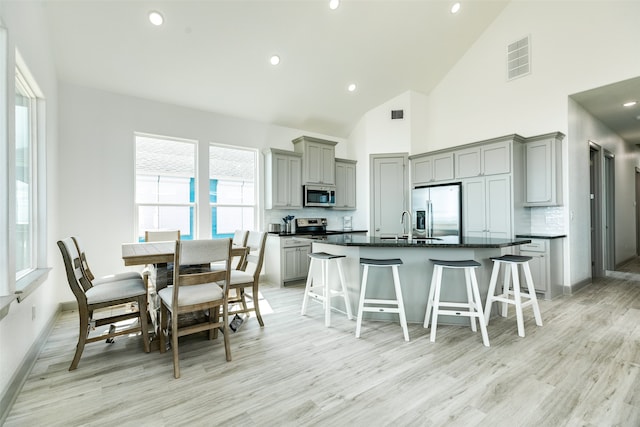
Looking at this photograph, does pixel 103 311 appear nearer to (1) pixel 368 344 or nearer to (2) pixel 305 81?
(1) pixel 368 344

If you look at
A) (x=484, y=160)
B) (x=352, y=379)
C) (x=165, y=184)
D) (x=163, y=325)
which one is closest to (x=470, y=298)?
(x=352, y=379)

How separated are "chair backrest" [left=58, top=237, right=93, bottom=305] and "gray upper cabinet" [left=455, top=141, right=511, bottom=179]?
518cm

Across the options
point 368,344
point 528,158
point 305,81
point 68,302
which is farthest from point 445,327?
point 68,302

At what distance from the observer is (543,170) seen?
441 centimetres

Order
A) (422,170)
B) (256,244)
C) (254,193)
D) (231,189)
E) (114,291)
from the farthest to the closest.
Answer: (422,170), (254,193), (231,189), (256,244), (114,291)

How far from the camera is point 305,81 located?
483cm

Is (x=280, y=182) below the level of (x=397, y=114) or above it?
below

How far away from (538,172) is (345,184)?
325 centimetres

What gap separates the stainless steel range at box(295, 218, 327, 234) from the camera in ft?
18.6

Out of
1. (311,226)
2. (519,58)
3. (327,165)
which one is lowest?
(311,226)

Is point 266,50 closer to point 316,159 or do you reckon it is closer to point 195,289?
point 316,159

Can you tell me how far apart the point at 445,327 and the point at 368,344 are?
0.94 metres

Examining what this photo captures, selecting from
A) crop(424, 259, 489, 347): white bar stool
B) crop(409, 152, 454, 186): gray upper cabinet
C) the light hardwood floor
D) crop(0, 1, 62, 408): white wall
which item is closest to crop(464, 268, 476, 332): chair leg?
crop(424, 259, 489, 347): white bar stool

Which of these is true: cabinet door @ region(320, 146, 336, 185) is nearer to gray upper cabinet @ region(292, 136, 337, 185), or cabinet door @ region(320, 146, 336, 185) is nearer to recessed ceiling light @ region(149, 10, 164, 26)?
gray upper cabinet @ region(292, 136, 337, 185)
